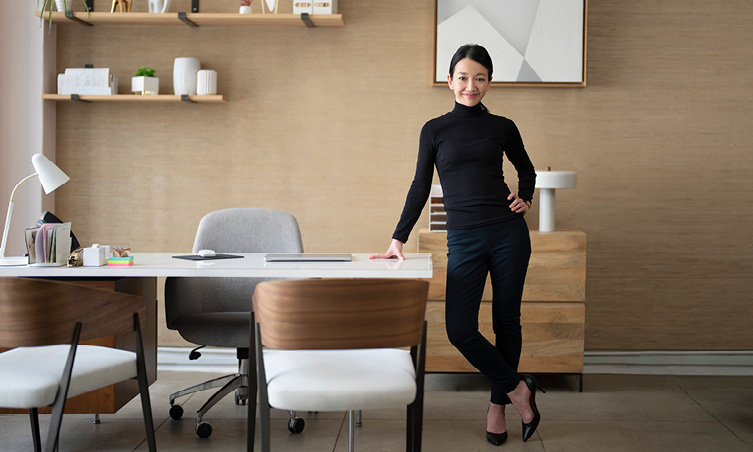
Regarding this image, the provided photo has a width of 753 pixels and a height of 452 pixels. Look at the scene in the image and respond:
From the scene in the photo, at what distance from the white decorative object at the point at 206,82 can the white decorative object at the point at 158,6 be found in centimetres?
41

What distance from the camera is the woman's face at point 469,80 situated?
2.79 m

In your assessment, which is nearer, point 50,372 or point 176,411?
point 50,372

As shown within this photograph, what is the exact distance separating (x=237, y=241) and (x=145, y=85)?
1276 mm

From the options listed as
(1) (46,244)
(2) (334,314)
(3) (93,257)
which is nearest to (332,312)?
(2) (334,314)

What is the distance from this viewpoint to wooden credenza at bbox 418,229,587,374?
3779mm

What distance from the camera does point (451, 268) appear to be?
2924mm

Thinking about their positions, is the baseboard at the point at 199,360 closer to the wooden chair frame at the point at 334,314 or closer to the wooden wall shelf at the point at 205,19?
the wooden wall shelf at the point at 205,19

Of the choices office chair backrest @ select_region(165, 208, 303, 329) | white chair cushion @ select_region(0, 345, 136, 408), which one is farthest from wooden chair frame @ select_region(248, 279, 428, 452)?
office chair backrest @ select_region(165, 208, 303, 329)

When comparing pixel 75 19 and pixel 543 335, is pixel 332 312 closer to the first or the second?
pixel 543 335

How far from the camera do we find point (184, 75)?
13.8ft

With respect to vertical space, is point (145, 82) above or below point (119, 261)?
above

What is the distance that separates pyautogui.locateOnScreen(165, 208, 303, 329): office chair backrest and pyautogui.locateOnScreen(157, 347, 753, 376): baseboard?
939 mm

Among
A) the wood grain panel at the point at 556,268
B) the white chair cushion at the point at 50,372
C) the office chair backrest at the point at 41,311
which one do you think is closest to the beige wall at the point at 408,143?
the wood grain panel at the point at 556,268

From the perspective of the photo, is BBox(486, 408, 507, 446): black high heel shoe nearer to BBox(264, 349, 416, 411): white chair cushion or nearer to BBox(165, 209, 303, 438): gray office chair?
BBox(264, 349, 416, 411): white chair cushion
